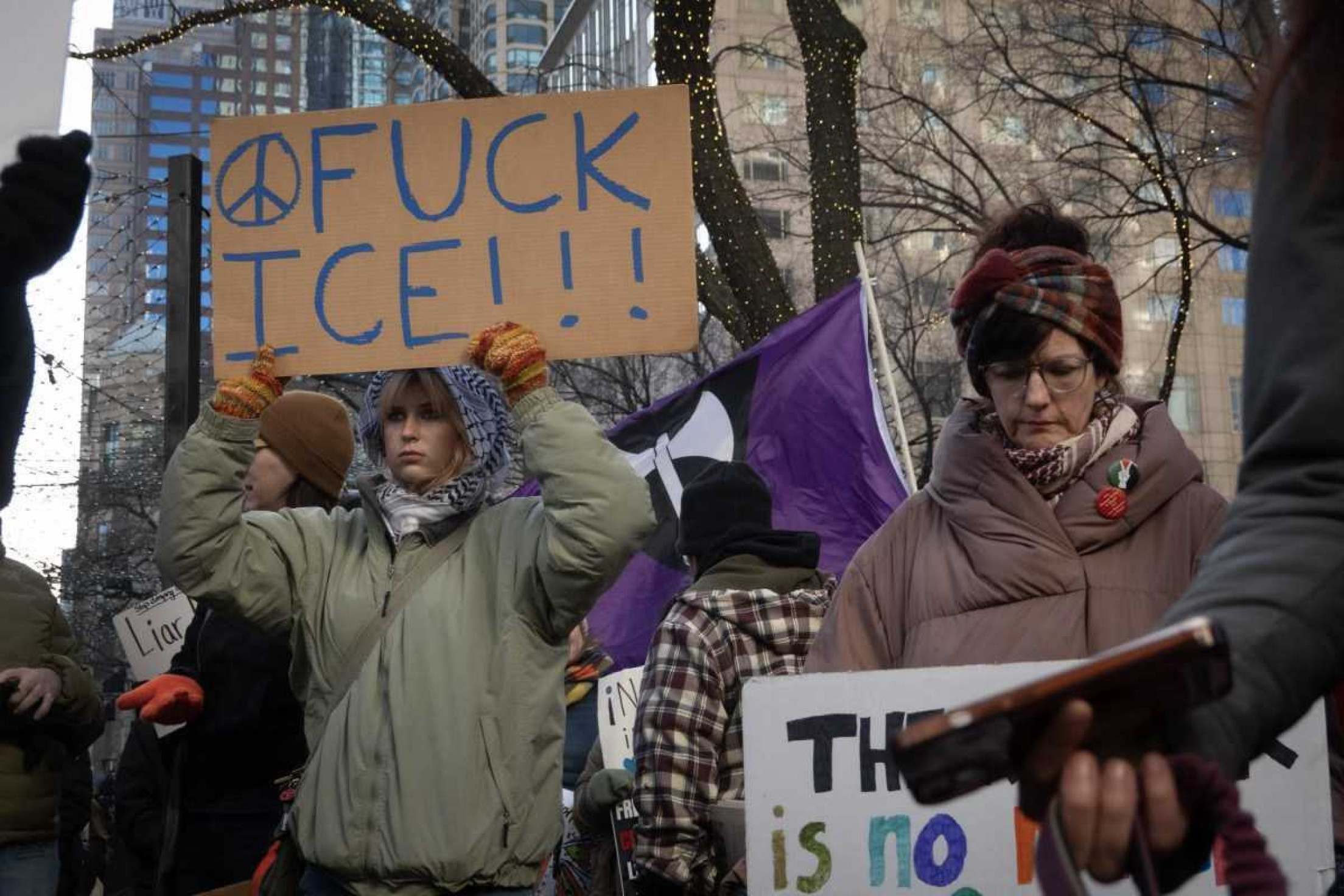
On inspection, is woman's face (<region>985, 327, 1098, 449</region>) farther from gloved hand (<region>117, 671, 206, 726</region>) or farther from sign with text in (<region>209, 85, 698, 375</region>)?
gloved hand (<region>117, 671, 206, 726</region>)

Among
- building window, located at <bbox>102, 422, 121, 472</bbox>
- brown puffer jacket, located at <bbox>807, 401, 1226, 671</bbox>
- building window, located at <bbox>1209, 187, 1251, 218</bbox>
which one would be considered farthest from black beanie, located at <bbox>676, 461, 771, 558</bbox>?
building window, located at <bbox>102, 422, 121, 472</bbox>

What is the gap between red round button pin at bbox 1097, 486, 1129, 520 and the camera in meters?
3.66

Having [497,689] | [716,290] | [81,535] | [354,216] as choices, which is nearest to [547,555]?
[497,689]

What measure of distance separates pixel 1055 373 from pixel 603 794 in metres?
3.06

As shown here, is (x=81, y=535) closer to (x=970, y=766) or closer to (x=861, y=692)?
(x=861, y=692)

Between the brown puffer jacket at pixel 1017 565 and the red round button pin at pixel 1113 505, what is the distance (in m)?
0.01

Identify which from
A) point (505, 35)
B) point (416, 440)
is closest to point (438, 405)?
point (416, 440)

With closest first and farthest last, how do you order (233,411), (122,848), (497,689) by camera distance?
(497,689) → (233,411) → (122,848)

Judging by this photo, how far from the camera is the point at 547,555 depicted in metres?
4.07

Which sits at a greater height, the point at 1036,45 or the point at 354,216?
the point at 1036,45

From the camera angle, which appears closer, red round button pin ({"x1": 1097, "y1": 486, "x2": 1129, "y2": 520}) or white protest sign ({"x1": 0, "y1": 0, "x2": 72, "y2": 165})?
white protest sign ({"x1": 0, "y1": 0, "x2": 72, "y2": 165})

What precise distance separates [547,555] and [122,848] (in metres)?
2.78

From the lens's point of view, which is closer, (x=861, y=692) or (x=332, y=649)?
(x=861, y=692)

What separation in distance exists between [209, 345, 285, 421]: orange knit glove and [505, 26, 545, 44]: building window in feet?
389
